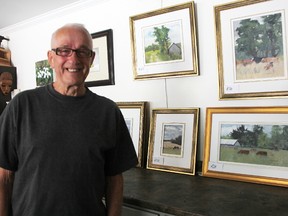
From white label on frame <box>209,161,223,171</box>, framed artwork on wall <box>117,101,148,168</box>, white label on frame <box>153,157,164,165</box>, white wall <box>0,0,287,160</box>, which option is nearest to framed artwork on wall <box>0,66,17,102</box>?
white wall <box>0,0,287,160</box>

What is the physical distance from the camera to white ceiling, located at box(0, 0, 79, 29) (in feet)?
6.99

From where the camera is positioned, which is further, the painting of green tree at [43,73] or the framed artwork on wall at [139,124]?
the painting of green tree at [43,73]

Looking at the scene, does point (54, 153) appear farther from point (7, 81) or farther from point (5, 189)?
point (7, 81)

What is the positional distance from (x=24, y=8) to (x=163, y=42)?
3.98 ft

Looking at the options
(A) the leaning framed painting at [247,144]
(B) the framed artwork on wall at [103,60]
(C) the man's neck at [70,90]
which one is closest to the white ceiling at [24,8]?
(B) the framed artwork on wall at [103,60]

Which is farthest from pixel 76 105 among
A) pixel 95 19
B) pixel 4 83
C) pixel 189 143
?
pixel 4 83

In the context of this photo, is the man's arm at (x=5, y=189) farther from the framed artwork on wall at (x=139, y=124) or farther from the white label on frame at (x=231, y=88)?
the white label on frame at (x=231, y=88)

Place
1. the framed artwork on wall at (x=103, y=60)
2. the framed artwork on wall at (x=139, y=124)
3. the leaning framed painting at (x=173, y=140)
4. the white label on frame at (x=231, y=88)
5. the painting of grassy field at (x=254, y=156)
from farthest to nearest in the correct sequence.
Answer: the framed artwork on wall at (x=103, y=60) → the framed artwork on wall at (x=139, y=124) → the leaning framed painting at (x=173, y=140) → the white label on frame at (x=231, y=88) → the painting of grassy field at (x=254, y=156)

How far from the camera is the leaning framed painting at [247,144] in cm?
141

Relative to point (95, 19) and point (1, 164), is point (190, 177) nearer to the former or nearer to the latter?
point (1, 164)

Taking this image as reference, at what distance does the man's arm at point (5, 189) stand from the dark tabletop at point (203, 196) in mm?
514

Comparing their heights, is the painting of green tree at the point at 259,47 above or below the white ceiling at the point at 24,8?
below

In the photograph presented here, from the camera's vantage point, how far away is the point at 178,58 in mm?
1721

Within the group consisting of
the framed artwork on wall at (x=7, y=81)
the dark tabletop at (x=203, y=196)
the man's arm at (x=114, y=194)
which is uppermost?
the framed artwork on wall at (x=7, y=81)
